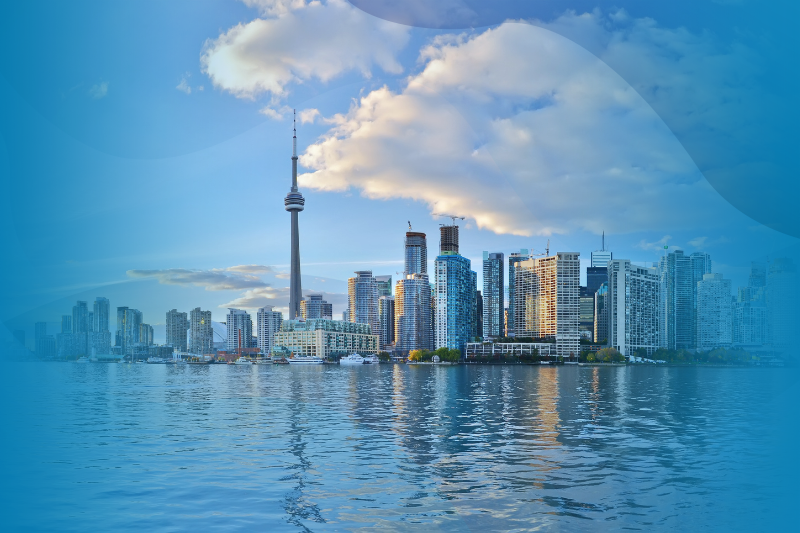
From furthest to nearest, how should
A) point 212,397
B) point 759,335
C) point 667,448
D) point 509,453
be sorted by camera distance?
point 759,335 < point 212,397 < point 667,448 < point 509,453

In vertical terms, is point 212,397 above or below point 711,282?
below

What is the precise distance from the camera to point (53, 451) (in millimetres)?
26188

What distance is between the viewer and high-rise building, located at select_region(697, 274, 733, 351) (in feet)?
592

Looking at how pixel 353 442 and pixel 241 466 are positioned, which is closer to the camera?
pixel 241 466

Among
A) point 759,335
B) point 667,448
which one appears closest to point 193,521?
point 667,448

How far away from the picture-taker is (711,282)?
182250mm

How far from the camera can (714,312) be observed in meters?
188

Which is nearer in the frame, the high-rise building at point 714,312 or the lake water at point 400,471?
Result: the lake water at point 400,471

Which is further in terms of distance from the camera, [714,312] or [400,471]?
[714,312]

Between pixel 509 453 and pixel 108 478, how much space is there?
1366 centimetres

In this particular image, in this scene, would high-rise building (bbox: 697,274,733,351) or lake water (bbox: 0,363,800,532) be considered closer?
lake water (bbox: 0,363,800,532)

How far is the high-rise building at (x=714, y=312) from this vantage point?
592ft

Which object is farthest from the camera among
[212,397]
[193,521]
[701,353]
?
[701,353]

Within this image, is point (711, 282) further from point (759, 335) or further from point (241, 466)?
point (241, 466)
